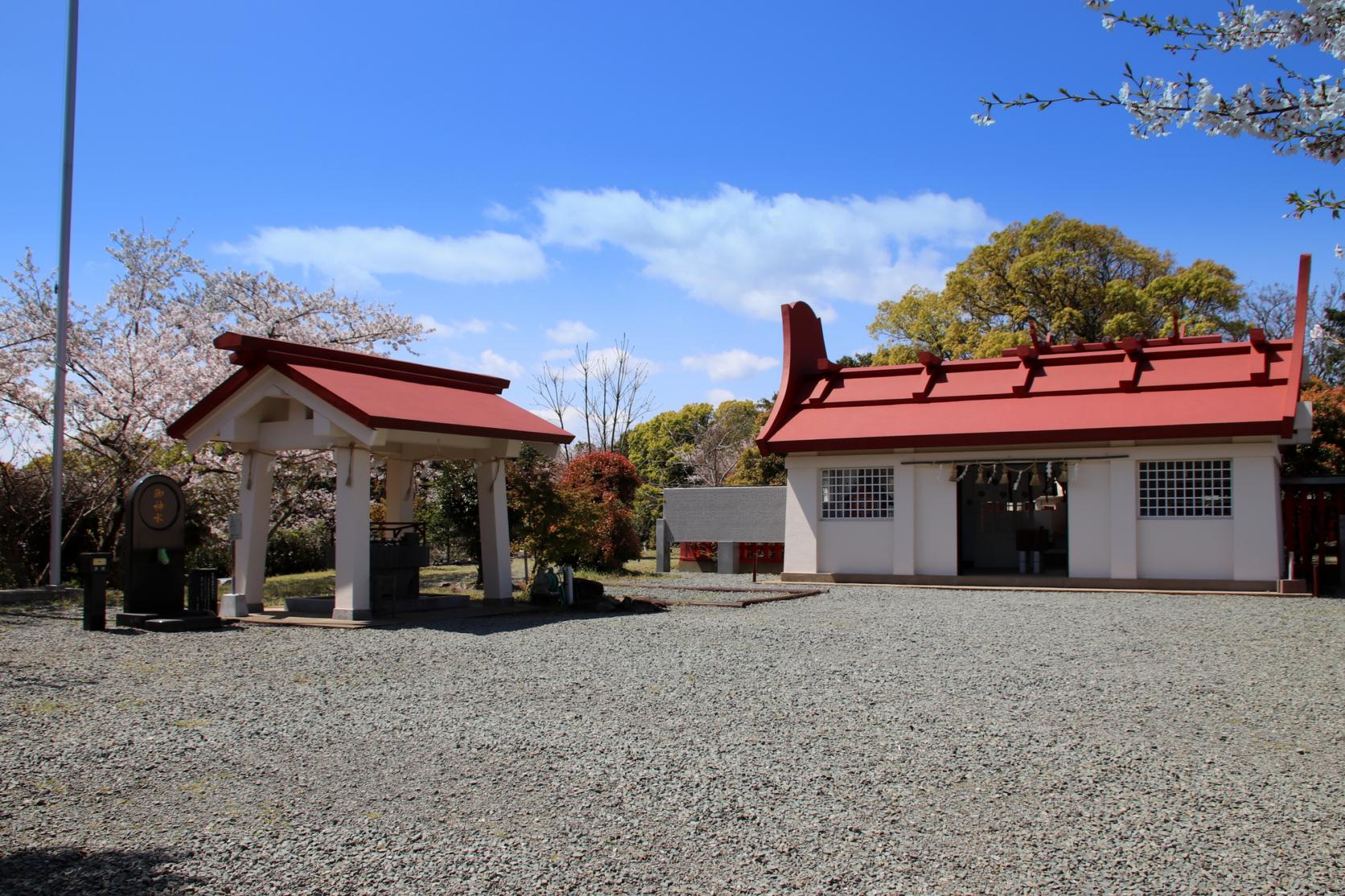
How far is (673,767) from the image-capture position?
566cm

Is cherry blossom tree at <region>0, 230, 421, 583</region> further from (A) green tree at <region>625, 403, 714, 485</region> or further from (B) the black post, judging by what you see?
(A) green tree at <region>625, 403, 714, 485</region>

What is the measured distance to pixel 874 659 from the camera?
932 cm

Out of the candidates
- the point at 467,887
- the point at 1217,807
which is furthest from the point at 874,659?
the point at 467,887

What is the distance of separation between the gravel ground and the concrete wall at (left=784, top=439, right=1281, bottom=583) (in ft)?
21.0

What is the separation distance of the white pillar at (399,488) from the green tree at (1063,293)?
23.7 m

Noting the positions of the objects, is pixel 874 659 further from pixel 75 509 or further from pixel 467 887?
pixel 75 509

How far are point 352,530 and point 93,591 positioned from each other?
9.23 feet

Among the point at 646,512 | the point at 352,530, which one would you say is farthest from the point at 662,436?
the point at 352,530

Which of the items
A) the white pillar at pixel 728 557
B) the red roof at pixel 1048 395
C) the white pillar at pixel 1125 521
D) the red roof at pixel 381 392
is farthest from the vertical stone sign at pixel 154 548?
the white pillar at pixel 1125 521

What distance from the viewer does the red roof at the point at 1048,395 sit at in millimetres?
16500

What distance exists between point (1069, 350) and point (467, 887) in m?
18.5

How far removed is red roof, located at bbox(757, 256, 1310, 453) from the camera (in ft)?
54.1

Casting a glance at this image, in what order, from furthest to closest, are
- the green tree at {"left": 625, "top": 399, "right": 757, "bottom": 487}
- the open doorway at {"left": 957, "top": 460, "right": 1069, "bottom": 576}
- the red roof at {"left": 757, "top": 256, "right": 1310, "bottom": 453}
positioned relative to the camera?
the green tree at {"left": 625, "top": 399, "right": 757, "bottom": 487} → the open doorway at {"left": 957, "top": 460, "right": 1069, "bottom": 576} → the red roof at {"left": 757, "top": 256, "right": 1310, "bottom": 453}

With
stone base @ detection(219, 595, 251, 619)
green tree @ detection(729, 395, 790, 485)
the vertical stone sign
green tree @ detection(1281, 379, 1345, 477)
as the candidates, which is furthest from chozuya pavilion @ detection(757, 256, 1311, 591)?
the vertical stone sign
